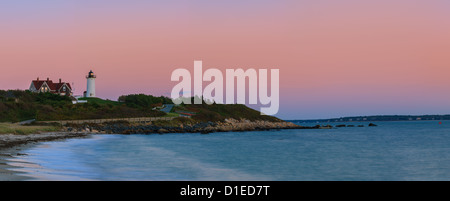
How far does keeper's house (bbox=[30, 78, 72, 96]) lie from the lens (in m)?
95.8

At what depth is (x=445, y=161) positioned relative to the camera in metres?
29.7

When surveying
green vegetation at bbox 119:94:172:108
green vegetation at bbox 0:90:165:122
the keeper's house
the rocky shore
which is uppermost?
the keeper's house

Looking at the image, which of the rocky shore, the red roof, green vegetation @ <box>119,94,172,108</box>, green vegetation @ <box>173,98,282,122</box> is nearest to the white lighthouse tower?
the red roof

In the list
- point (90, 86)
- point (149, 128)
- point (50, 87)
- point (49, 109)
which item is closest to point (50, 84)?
point (50, 87)

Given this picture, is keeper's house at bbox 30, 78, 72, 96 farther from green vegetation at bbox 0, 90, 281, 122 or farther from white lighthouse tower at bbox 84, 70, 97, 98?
green vegetation at bbox 0, 90, 281, 122

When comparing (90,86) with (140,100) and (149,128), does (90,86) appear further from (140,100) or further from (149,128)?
(149,128)

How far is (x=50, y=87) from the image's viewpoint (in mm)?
97438

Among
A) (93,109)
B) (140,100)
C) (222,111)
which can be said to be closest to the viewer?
(93,109)

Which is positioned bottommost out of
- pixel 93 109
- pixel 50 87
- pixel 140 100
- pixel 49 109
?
pixel 49 109

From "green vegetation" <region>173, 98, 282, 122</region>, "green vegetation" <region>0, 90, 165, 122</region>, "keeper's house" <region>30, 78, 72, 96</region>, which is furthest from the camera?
"green vegetation" <region>173, 98, 282, 122</region>

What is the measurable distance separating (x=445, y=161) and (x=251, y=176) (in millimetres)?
16334

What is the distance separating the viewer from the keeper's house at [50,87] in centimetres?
9581
